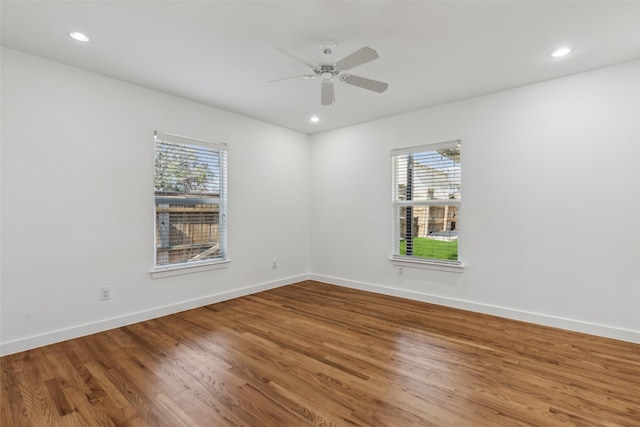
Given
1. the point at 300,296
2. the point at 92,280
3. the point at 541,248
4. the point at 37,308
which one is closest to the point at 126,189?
the point at 92,280

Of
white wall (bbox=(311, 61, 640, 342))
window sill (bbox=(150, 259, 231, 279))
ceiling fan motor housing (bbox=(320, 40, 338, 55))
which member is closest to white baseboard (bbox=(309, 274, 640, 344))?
white wall (bbox=(311, 61, 640, 342))

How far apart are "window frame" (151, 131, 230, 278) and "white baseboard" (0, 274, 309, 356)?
0.40m

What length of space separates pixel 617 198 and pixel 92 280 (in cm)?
517

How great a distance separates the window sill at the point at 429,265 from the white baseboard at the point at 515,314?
1.20 feet

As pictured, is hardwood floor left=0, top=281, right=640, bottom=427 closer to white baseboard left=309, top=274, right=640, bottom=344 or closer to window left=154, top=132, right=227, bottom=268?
white baseboard left=309, top=274, right=640, bottom=344

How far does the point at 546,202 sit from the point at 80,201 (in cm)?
477

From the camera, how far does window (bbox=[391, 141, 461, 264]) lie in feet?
13.1

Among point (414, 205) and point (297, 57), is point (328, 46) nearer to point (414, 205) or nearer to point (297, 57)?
point (297, 57)

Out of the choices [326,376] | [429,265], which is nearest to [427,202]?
[429,265]

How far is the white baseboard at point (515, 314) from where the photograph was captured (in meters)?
2.93

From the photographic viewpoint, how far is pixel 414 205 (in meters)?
4.36

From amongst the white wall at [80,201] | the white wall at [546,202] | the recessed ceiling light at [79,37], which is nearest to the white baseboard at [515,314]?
the white wall at [546,202]

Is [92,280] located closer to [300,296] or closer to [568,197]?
[300,296]

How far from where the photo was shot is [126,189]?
3328 millimetres
